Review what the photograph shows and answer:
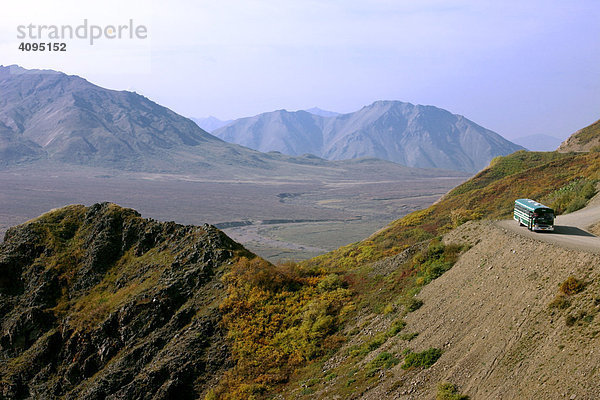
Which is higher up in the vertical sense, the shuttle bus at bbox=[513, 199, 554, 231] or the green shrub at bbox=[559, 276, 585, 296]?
the shuttle bus at bbox=[513, 199, 554, 231]

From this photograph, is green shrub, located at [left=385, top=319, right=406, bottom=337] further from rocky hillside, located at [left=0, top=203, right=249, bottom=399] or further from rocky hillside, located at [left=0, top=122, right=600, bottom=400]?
rocky hillside, located at [left=0, top=203, right=249, bottom=399]

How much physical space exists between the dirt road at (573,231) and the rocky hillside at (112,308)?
12840 mm

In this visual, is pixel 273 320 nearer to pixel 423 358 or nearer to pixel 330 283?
pixel 330 283

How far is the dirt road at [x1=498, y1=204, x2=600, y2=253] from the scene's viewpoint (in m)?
15.8

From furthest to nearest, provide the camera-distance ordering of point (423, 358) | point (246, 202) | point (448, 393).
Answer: point (246, 202), point (423, 358), point (448, 393)

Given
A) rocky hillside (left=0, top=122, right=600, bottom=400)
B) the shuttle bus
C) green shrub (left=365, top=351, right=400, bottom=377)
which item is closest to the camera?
rocky hillside (left=0, top=122, right=600, bottom=400)

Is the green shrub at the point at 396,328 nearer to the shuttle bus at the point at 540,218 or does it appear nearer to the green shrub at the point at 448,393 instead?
the green shrub at the point at 448,393

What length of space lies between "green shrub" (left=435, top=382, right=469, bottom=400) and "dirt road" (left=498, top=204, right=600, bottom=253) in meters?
6.41

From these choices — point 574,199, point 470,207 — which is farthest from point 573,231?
point 470,207

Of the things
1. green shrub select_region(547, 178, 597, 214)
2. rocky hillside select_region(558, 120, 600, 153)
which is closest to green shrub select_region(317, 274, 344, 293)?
green shrub select_region(547, 178, 597, 214)

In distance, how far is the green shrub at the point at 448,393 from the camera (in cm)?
1179

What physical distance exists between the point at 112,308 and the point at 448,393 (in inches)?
630

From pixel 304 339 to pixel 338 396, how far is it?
413cm

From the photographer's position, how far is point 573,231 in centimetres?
1936
